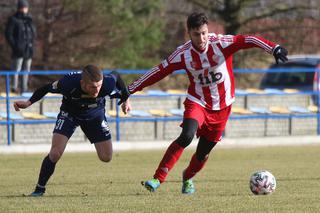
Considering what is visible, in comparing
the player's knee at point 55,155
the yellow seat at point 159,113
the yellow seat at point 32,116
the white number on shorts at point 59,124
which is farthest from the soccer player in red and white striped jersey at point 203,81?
the yellow seat at point 159,113

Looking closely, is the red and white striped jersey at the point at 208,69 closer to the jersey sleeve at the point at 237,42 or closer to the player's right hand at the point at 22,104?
the jersey sleeve at the point at 237,42

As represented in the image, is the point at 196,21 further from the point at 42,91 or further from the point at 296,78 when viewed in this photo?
the point at 296,78

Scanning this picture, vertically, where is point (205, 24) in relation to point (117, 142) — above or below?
above

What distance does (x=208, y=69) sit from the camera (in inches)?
406

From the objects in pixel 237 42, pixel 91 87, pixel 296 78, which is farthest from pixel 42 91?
pixel 296 78

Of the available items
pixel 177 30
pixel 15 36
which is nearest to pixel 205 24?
pixel 15 36

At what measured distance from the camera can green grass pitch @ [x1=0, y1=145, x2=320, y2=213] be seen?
9102mm

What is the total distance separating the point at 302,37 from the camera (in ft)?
87.8

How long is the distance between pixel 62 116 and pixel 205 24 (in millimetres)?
1885

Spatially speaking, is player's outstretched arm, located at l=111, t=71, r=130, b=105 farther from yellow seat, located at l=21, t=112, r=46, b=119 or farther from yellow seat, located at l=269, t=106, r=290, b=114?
yellow seat, located at l=269, t=106, r=290, b=114

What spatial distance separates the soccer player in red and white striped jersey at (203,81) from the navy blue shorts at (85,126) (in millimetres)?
573

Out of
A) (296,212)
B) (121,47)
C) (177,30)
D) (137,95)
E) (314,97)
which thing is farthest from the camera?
(177,30)

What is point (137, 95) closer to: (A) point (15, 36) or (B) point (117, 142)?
(B) point (117, 142)

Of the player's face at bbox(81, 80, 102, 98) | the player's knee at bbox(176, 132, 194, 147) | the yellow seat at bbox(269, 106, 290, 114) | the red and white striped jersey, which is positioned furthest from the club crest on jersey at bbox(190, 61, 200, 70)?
the yellow seat at bbox(269, 106, 290, 114)
